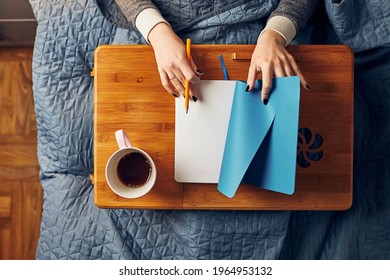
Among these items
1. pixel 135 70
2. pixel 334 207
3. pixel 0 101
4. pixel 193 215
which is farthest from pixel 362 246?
pixel 0 101

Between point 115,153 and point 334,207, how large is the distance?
0.42 m

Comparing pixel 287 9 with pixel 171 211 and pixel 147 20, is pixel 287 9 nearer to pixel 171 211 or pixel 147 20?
pixel 147 20

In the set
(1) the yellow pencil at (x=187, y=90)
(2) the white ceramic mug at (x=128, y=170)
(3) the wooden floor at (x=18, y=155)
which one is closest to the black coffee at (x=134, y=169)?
(2) the white ceramic mug at (x=128, y=170)

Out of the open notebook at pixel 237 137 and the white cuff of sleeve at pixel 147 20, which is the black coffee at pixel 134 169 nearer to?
the open notebook at pixel 237 137

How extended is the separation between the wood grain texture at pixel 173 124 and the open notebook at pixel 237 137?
1.0 inches

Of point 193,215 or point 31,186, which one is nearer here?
point 193,215

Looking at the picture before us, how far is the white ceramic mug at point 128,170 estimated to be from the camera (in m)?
0.86

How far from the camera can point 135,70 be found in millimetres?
905

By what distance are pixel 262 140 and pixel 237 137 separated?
0.15ft

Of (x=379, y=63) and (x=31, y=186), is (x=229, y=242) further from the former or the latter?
(x=31, y=186)

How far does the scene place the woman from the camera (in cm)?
86

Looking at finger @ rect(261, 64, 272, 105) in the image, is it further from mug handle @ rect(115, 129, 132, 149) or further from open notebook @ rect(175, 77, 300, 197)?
mug handle @ rect(115, 129, 132, 149)
